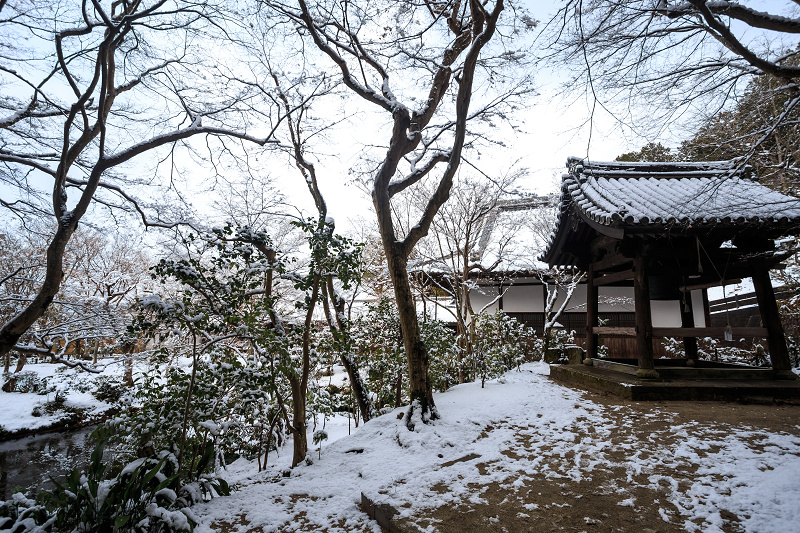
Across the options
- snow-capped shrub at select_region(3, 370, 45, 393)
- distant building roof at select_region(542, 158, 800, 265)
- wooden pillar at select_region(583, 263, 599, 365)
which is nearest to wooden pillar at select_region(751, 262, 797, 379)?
distant building roof at select_region(542, 158, 800, 265)

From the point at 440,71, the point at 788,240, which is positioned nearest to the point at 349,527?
the point at 440,71

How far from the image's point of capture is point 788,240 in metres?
5.75

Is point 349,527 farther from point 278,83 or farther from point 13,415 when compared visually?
point 13,415

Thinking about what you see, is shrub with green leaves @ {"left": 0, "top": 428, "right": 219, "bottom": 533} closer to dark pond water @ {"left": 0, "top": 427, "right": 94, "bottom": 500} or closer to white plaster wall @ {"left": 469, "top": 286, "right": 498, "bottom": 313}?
dark pond water @ {"left": 0, "top": 427, "right": 94, "bottom": 500}

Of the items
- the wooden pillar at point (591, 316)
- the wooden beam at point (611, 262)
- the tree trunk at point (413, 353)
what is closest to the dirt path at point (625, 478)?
the tree trunk at point (413, 353)

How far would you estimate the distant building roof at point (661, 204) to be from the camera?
453 centimetres

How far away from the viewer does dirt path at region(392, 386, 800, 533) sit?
2223 mm

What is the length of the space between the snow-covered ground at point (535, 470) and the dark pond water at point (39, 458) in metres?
7.32

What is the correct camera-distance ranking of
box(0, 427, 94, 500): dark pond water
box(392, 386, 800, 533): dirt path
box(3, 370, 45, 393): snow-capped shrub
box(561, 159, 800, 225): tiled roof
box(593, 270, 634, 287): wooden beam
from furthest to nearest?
1. box(3, 370, 45, 393): snow-capped shrub
2. box(0, 427, 94, 500): dark pond water
3. box(593, 270, 634, 287): wooden beam
4. box(561, 159, 800, 225): tiled roof
5. box(392, 386, 800, 533): dirt path

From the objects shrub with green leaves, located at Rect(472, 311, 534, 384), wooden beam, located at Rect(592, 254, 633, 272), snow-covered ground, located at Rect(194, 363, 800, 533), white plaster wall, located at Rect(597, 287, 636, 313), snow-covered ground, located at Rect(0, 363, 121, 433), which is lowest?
snow-covered ground, located at Rect(0, 363, 121, 433)

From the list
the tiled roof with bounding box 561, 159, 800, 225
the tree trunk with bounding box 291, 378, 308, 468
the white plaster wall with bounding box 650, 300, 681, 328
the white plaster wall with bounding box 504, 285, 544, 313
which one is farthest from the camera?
the white plaster wall with bounding box 504, 285, 544, 313

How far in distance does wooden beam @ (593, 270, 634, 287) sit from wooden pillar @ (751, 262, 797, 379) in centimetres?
169

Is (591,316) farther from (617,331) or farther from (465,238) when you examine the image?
(465,238)

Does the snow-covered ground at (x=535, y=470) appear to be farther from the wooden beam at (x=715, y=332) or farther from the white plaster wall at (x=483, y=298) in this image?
the white plaster wall at (x=483, y=298)
